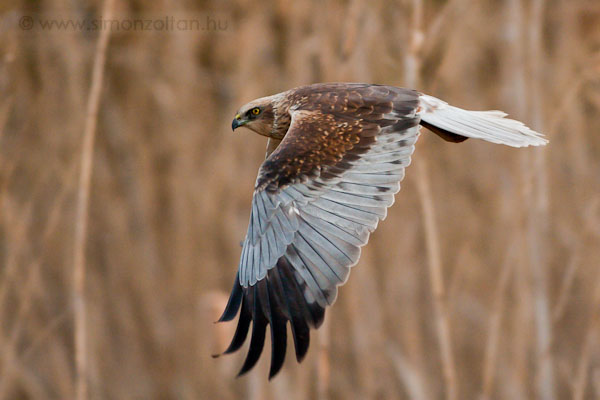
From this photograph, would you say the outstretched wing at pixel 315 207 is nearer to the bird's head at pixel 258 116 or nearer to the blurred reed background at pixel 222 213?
the bird's head at pixel 258 116

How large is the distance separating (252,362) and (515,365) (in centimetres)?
170

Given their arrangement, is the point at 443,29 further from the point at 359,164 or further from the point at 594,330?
the point at 594,330

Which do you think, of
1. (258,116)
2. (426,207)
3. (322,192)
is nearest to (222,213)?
(258,116)

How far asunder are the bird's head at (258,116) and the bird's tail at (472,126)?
0.59m

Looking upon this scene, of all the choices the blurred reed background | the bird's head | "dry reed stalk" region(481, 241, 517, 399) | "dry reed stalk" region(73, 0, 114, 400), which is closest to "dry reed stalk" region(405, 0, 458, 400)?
"dry reed stalk" region(481, 241, 517, 399)

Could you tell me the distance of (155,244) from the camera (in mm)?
4270

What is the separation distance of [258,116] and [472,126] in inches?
32.5

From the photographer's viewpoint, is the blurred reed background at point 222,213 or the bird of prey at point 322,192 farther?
the blurred reed background at point 222,213

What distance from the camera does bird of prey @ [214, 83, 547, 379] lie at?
203 centimetres

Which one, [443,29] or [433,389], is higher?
[443,29]

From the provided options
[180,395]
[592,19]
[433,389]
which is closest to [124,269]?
[180,395]

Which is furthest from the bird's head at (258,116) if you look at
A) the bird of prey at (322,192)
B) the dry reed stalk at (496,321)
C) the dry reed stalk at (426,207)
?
the dry reed stalk at (496,321)

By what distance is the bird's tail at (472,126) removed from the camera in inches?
90.7

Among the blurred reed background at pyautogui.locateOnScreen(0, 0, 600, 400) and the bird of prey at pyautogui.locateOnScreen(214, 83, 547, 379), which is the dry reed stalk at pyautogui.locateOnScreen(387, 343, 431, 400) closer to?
the blurred reed background at pyautogui.locateOnScreen(0, 0, 600, 400)
